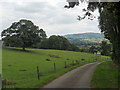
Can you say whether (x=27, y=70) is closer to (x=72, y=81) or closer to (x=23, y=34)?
(x=72, y=81)

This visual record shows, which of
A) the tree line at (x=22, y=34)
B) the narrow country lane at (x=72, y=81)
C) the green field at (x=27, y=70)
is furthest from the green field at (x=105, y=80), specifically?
the tree line at (x=22, y=34)

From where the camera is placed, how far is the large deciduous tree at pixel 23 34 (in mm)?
67062

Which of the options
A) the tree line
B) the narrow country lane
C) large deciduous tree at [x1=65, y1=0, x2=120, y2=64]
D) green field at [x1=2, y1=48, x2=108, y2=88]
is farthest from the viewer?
the tree line

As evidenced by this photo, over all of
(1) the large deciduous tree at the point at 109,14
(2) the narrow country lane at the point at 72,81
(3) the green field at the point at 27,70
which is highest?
(1) the large deciduous tree at the point at 109,14

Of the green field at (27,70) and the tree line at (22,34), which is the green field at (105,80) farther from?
the tree line at (22,34)

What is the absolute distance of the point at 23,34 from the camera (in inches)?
2697

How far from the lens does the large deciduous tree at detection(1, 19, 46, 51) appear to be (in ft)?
220

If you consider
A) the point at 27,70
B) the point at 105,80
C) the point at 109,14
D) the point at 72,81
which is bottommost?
the point at 27,70

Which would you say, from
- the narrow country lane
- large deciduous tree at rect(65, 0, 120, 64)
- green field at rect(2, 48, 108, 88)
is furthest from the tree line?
the narrow country lane

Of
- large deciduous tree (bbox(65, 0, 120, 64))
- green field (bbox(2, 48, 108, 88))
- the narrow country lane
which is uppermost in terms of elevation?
large deciduous tree (bbox(65, 0, 120, 64))

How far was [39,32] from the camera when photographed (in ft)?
240

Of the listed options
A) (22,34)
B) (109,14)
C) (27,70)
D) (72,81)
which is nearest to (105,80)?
(72,81)

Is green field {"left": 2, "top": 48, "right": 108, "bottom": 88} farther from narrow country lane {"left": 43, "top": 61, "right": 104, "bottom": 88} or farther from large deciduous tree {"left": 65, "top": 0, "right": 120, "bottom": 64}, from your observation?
large deciduous tree {"left": 65, "top": 0, "right": 120, "bottom": 64}

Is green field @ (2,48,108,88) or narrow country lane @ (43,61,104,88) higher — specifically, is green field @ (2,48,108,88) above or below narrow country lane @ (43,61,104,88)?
below
